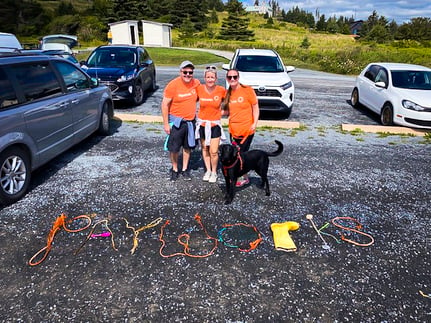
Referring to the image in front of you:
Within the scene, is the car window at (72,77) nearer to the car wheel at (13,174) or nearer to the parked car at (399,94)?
the car wheel at (13,174)

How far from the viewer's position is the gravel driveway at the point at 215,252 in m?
2.76

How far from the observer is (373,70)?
1049cm

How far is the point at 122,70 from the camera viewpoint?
994cm

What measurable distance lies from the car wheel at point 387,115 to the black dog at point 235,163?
5.67 metres

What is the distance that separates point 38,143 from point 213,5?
11771cm

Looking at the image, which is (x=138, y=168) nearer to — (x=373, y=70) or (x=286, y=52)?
(x=373, y=70)

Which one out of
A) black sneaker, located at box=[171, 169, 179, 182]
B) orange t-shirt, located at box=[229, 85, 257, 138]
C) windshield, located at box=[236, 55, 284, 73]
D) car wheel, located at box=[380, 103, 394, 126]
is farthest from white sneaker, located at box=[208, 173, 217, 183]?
car wheel, located at box=[380, 103, 394, 126]

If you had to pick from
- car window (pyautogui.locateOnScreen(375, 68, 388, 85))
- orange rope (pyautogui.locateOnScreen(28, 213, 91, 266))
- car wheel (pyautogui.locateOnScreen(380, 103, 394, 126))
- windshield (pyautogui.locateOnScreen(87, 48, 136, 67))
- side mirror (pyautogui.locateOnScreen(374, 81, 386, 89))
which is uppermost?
windshield (pyautogui.locateOnScreen(87, 48, 136, 67))

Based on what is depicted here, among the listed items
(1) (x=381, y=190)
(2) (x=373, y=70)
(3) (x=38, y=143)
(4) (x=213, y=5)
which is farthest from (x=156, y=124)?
(4) (x=213, y=5)

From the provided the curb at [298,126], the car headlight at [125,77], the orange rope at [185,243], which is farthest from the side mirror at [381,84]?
the orange rope at [185,243]

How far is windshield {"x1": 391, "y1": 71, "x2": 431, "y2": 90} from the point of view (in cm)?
899

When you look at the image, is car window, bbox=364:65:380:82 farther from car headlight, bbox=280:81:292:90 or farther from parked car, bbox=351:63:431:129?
car headlight, bbox=280:81:292:90

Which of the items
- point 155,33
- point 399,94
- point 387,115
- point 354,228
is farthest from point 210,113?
point 155,33

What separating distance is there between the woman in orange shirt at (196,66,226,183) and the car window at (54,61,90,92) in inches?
99.9
